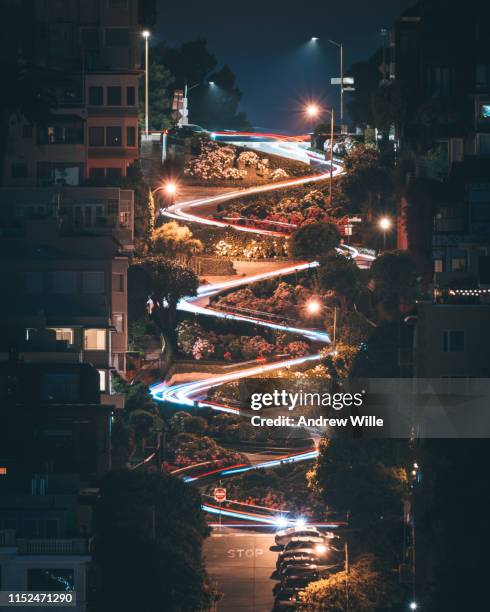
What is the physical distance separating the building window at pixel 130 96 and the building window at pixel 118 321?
2706 centimetres

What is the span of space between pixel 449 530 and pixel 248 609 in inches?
662

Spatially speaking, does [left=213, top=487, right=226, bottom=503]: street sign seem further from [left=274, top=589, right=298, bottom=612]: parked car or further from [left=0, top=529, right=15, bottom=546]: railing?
[left=0, top=529, right=15, bottom=546]: railing

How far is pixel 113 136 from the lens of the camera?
7564 inches

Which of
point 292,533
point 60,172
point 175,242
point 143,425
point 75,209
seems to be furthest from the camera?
point 60,172

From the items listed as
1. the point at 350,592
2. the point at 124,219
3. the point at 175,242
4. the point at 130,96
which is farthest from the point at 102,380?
the point at 130,96

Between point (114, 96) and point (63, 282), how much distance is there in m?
31.3

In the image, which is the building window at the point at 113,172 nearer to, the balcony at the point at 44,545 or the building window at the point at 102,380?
the building window at the point at 102,380

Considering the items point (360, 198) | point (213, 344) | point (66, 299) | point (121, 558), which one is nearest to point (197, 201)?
point (360, 198)

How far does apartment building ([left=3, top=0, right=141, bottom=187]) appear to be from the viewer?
187 m

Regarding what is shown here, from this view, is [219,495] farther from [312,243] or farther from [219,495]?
[312,243]

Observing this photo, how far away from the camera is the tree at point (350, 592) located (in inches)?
5094

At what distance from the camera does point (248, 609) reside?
13488cm

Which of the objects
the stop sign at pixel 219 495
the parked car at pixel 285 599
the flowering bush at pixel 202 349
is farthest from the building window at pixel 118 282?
the parked car at pixel 285 599

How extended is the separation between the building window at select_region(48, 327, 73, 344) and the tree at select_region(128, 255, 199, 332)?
18.5 metres
